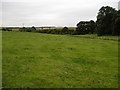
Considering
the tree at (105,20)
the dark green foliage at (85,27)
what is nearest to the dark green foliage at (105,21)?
the tree at (105,20)

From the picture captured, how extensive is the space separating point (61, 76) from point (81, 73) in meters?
1.42

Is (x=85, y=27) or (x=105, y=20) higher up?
(x=105, y=20)

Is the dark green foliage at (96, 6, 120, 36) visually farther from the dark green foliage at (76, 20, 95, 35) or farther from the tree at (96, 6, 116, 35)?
the dark green foliage at (76, 20, 95, 35)

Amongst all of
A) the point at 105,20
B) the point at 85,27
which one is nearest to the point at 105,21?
the point at 105,20

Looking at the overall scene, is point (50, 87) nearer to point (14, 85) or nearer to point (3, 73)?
point (14, 85)

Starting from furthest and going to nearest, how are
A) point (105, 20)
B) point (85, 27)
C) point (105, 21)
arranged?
1. point (85, 27)
2. point (105, 21)
3. point (105, 20)

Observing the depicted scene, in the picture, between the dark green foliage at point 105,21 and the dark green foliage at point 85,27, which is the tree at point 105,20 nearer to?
the dark green foliage at point 105,21

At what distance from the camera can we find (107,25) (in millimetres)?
53250

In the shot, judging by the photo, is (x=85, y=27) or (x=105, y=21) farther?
(x=85, y=27)

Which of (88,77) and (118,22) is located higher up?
(118,22)

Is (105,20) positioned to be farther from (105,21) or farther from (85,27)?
(85,27)

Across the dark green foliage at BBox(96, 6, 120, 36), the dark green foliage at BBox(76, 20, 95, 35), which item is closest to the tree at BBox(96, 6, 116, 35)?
the dark green foliage at BBox(96, 6, 120, 36)

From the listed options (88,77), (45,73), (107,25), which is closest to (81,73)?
(88,77)

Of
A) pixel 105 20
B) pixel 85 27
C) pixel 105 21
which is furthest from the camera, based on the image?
pixel 85 27
